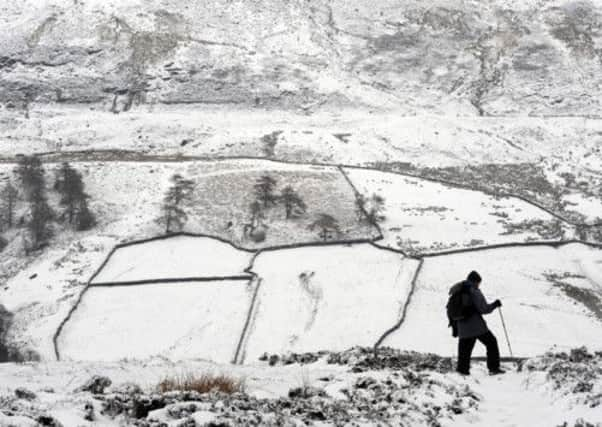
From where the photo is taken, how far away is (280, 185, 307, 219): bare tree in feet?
148

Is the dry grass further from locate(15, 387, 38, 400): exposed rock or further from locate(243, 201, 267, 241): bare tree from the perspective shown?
locate(243, 201, 267, 241): bare tree

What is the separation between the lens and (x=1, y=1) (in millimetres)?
90688

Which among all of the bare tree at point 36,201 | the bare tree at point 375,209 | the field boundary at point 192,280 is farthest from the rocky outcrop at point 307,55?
the field boundary at point 192,280

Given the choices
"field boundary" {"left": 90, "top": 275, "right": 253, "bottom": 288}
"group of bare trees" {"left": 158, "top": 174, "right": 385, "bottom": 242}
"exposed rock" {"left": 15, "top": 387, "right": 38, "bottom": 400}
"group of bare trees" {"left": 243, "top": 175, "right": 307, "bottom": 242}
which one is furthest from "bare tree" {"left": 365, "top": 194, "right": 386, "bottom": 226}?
"exposed rock" {"left": 15, "top": 387, "right": 38, "bottom": 400}

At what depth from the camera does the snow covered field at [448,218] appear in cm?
3959

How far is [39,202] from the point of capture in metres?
48.9

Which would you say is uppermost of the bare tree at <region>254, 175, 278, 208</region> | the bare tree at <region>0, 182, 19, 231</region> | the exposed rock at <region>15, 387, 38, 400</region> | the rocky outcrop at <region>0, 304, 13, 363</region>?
the exposed rock at <region>15, 387, 38, 400</region>

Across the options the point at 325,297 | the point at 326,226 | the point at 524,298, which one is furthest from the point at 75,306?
the point at 524,298

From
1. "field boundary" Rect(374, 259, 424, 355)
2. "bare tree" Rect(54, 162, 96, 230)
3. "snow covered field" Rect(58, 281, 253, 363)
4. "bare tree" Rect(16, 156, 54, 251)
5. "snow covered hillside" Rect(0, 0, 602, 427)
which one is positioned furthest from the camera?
"bare tree" Rect(54, 162, 96, 230)

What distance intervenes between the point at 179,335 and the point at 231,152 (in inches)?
1192

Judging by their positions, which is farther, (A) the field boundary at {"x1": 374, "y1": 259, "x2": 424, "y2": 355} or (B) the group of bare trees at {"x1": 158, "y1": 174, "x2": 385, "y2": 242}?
(B) the group of bare trees at {"x1": 158, "y1": 174, "x2": 385, "y2": 242}

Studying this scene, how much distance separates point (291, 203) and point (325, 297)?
1414 centimetres

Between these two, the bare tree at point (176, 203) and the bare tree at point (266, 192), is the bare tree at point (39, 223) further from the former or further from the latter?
the bare tree at point (266, 192)

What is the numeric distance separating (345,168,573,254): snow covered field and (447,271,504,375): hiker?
26.8 meters
